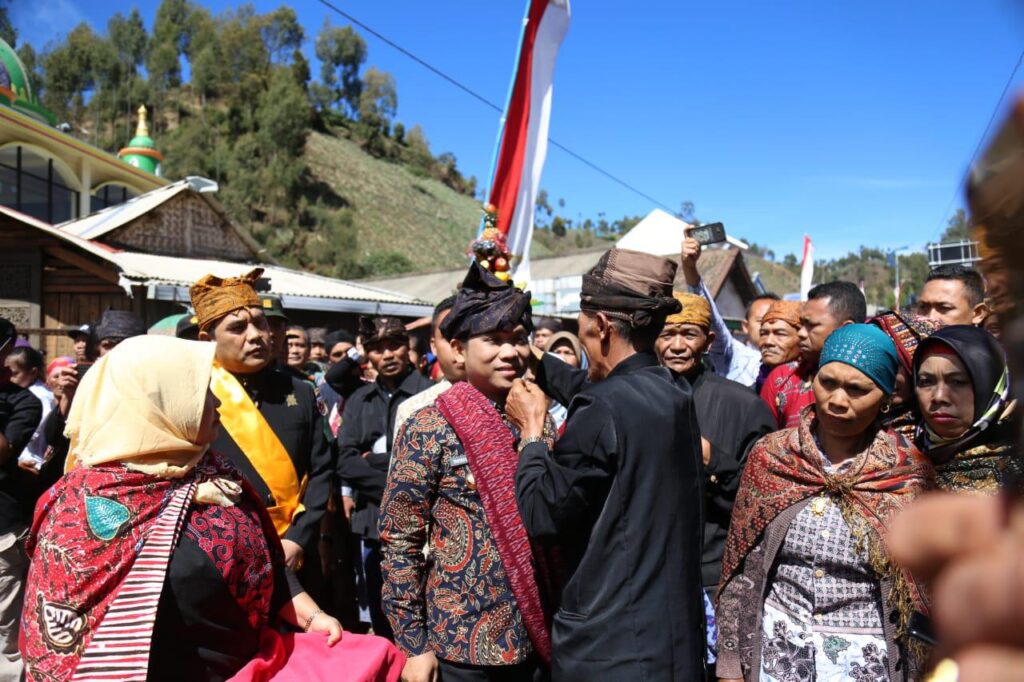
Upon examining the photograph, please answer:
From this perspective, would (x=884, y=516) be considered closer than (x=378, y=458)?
Yes

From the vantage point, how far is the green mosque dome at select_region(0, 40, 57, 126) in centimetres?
1967

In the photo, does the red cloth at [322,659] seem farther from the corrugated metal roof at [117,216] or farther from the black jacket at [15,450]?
the corrugated metal roof at [117,216]

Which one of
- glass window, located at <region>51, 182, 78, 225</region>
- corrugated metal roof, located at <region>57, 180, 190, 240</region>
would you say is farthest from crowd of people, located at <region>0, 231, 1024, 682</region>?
glass window, located at <region>51, 182, 78, 225</region>

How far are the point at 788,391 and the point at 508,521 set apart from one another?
75.5 inches

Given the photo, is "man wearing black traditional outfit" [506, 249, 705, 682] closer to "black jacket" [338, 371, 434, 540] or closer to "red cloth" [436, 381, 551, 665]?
"red cloth" [436, 381, 551, 665]

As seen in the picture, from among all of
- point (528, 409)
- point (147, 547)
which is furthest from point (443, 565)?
point (147, 547)

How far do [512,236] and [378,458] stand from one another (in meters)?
2.34

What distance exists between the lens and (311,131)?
2375 inches

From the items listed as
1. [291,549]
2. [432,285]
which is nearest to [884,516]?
[291,549]

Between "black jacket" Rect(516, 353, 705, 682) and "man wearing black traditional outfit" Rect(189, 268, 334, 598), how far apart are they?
1.42 metres

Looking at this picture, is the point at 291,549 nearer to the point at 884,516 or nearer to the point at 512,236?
the point at 884,516

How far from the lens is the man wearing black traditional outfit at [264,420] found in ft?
10.1

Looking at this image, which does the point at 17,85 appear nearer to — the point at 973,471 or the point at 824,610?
the point at 824,610

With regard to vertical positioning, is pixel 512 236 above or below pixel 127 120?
below
